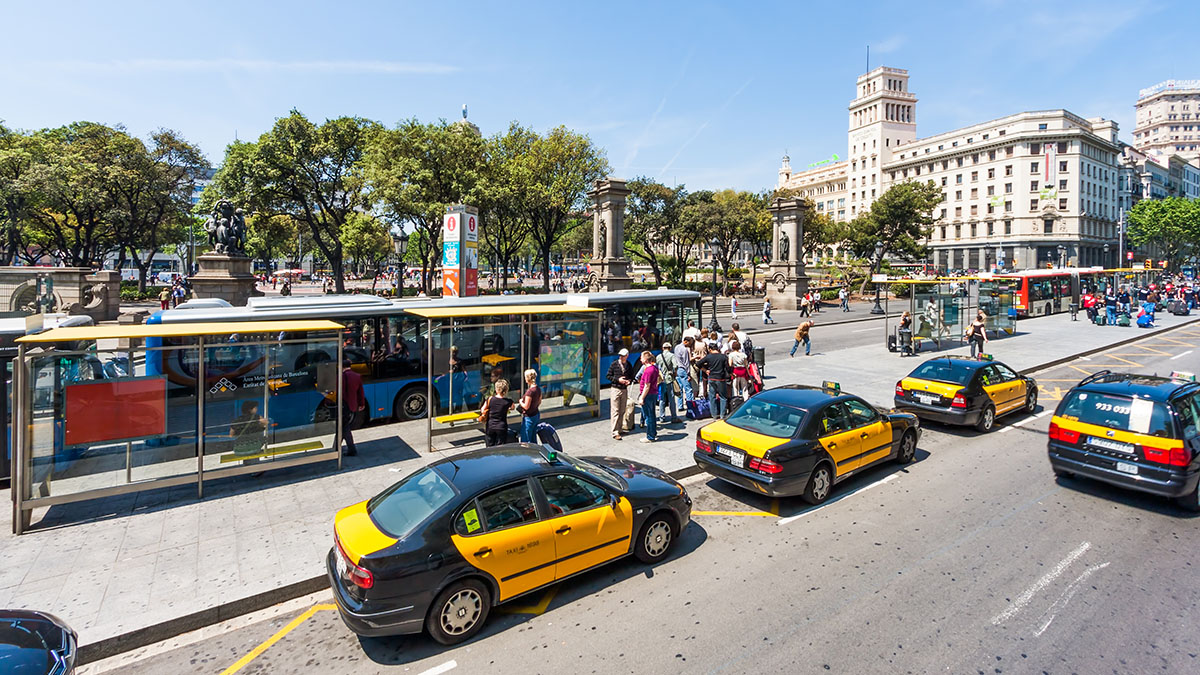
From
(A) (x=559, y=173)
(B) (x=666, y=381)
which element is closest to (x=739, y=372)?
(B) (x=666, y=381)

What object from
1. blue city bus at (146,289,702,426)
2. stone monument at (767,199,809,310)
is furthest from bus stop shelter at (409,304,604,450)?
stone monument at (767,199,809,310)

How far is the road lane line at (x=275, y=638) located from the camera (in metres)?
5.07

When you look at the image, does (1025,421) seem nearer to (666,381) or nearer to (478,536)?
(666,381)

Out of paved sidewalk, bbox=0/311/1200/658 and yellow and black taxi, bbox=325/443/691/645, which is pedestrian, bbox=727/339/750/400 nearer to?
paved sidewalk, bbox=0/311/1200/658

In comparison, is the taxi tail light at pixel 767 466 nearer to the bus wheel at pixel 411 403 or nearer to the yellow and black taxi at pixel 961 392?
the yellow and black taxi at pixel 961 392

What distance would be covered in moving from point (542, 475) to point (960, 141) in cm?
11576

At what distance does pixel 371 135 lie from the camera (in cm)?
3850

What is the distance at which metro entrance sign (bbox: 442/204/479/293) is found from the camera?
20.1 meters

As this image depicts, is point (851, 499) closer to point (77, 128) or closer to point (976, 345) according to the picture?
point (976, 345)

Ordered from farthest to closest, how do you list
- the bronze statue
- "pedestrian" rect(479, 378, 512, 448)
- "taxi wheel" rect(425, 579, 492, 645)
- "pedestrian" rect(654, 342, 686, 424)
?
1. the bronze statue
2. "pedestrian" rect(654, 342, 686, 424)
3. "pedestrian" rect(479, 378, 512, 448)
4. "taxi wheel" rect(425, 579, 492, 645)

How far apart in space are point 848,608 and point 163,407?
30.2 feet

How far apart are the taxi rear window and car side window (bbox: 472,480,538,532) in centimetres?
791

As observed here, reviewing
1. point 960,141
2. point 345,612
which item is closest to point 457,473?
point 345,612

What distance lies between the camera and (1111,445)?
799cm
